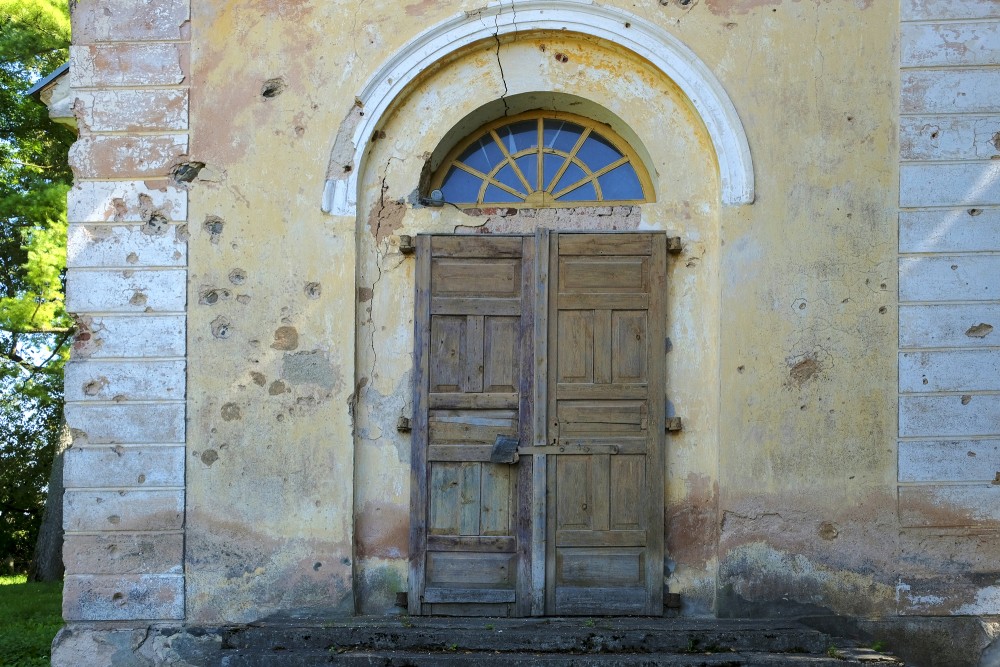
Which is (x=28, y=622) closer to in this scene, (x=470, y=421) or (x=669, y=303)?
(x=470, y=421)

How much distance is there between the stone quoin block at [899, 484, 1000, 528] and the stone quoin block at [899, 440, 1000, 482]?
2.3 inches

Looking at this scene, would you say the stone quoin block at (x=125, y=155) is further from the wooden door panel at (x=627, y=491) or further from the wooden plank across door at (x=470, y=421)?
the wooden door panel at (x=627, y=491)

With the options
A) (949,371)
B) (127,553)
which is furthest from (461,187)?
(949,371)

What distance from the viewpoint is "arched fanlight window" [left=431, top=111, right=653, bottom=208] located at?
5812 mm

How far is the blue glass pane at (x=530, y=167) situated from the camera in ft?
19.1

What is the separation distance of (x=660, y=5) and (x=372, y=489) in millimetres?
3383

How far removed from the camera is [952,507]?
209 inches

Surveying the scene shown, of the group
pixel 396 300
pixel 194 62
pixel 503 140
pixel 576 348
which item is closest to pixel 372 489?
pixel 396 300

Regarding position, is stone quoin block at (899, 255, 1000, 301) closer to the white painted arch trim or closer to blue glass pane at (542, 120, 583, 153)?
the white painted arch trim

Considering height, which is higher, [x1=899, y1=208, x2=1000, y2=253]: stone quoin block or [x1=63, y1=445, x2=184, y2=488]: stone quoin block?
[x1=899, y1=208, x2=1000, y2=253]: stone quoin block

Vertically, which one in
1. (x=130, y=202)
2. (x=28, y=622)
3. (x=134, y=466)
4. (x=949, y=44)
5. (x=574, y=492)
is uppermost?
(x=949, y=44)

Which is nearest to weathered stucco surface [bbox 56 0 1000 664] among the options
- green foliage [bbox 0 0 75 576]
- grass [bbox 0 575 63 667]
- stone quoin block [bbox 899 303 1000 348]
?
stone quoin block [bbox 899 303 1000 348]

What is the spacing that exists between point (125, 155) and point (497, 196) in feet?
7.47

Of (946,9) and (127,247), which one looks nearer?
(946,9)
